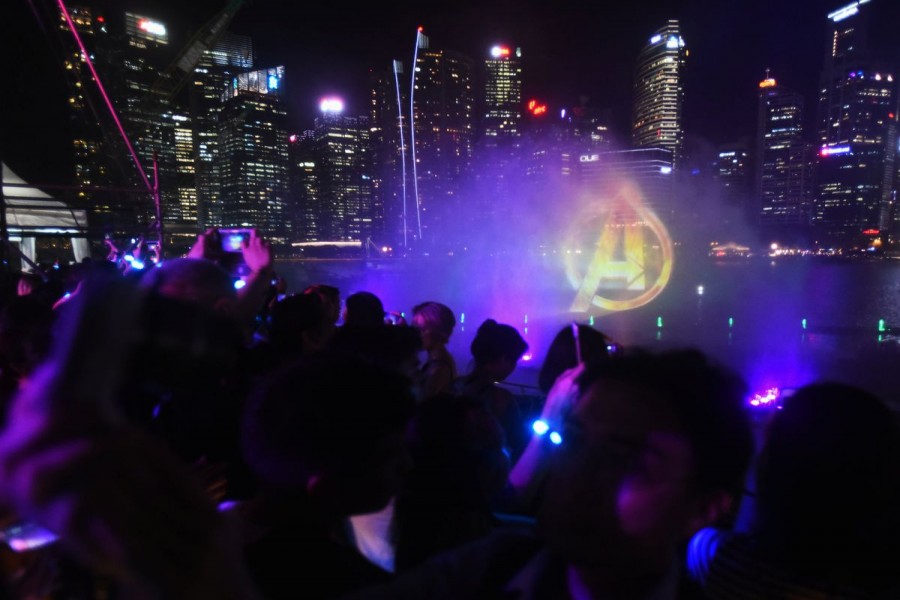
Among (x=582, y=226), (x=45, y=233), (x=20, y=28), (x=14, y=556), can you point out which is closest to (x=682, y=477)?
(x=14, y=556)

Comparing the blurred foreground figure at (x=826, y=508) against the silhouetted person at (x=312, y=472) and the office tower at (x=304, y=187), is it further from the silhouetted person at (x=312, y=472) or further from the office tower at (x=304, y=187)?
the office tower at (x=304, y=187)

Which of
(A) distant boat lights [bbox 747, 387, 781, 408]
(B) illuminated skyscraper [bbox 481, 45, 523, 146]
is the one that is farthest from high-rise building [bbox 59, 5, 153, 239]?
(B) illuminated skyscraper [bbox 481, 45, 523, 146]

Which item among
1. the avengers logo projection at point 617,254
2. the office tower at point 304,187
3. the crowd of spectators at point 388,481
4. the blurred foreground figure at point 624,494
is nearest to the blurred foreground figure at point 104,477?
the crowd of spectators at point 388,481

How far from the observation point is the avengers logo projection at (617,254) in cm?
4150

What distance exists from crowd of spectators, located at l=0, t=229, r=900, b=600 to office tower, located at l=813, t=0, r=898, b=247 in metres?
122

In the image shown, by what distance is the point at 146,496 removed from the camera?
1.89 feet

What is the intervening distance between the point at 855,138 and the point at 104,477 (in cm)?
12924

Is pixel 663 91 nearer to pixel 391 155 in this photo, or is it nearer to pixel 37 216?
pixel 391 155

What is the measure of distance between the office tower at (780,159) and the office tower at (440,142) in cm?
8350

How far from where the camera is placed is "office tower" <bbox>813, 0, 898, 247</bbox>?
3627 inches

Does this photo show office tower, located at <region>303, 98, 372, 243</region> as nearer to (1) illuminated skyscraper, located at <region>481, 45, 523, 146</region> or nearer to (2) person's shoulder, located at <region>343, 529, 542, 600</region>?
(1) illuminated skyscraper, located at <region>481, 45, 523, 146</region>

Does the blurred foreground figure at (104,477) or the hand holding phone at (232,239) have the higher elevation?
the hand holding phone at (232,239)

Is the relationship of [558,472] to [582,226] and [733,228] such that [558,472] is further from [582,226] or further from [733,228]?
[733,228]

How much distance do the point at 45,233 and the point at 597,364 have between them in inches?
496
